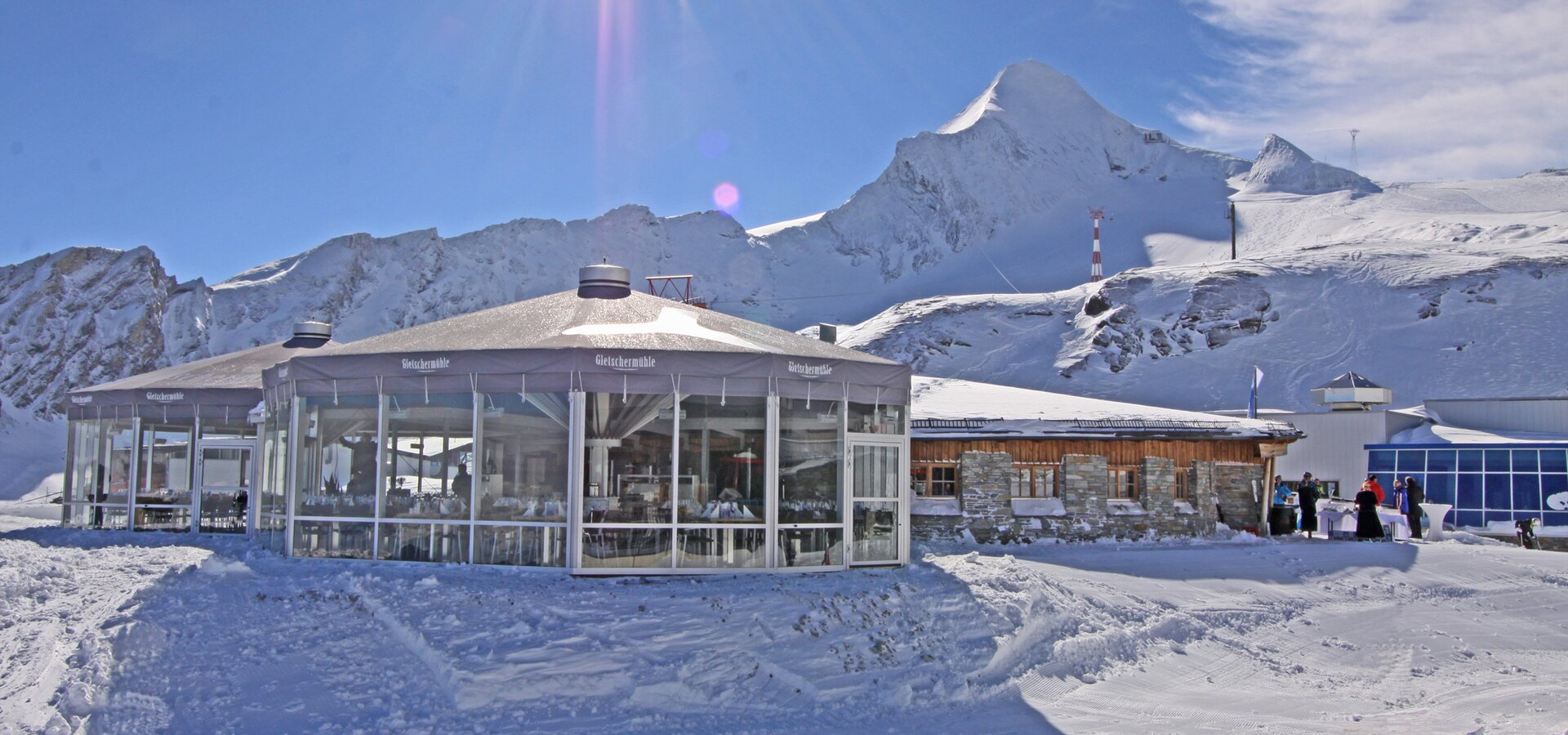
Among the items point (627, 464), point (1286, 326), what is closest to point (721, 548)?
point (627, 464)

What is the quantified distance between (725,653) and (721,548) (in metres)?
3.22

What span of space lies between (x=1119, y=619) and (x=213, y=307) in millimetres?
76877

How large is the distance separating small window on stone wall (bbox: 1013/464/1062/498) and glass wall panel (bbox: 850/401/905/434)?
21.6 ft

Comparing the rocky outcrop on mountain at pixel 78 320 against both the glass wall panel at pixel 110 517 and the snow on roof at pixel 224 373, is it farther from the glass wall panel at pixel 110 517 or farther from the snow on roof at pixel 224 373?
the glass wall panel at pixel 110 517

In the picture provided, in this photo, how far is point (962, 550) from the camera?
20.1 m

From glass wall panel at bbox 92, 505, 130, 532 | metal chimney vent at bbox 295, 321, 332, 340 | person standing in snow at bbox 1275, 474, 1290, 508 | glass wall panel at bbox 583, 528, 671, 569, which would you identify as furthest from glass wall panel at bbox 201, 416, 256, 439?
person standing in snow at bbox 1275, 474, 1290, 508

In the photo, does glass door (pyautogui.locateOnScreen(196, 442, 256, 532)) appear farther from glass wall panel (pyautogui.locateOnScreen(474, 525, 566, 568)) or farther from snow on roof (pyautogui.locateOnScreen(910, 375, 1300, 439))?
snow on roof (pyautogui.locateOnScreen(910, 375, 1300, 439))

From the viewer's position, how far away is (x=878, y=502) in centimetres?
1588

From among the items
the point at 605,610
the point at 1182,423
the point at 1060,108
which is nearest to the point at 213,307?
the point at 1182,423

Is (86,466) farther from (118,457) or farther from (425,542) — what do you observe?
(425,542)

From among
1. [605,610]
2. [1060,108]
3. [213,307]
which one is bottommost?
[605,610]

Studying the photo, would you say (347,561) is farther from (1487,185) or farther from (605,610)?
(1487,185)

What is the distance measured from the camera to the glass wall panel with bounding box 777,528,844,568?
582 inches

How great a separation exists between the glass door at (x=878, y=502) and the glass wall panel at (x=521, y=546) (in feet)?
11.7
